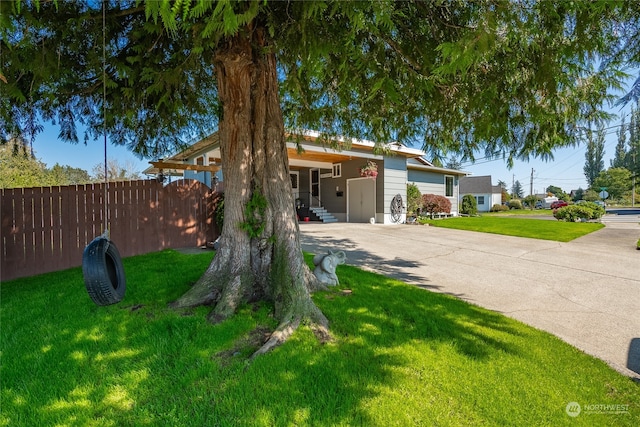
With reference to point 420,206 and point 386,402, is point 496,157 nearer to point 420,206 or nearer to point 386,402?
point 386,402

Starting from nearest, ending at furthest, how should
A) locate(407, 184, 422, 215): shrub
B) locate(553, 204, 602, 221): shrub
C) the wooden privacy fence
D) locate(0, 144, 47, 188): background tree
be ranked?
1. the wooden privacy fence
2. locate(0, 144, 47, 188): background tree
3. locate(407, 184, 422, 215): shrub
4. locate(553, 204, 602, 221): shrub

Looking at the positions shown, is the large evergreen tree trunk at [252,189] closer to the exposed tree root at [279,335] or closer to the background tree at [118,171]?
the exposed tree root at [279,335]

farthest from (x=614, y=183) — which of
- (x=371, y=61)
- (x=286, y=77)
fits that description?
(x=286, y=77)

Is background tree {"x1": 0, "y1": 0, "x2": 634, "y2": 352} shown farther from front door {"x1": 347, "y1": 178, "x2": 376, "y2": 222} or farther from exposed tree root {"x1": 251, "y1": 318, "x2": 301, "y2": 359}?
front door {"x1": 347, "y1": 178, "x2": 376, "y2": 222}

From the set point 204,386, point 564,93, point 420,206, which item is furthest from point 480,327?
point 420,206

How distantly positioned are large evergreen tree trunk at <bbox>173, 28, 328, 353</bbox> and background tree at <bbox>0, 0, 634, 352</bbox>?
0.01 m

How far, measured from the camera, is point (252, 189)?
3541mm

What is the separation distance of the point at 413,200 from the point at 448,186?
583 centimetres

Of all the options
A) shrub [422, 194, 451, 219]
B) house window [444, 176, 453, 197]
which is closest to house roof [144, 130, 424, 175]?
shrub [422, 194, 451, 219]

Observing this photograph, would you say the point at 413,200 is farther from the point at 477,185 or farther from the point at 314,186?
the point at 477,185

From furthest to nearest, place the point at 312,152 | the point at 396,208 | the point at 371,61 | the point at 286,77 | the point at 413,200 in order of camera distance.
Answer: the point at 413,200
the point at 396,208
the point at 312,152
the point at 286,77
the point at 371,61

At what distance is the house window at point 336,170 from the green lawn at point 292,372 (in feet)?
38.8

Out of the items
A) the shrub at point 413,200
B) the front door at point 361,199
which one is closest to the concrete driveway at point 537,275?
the front door at point 361,199

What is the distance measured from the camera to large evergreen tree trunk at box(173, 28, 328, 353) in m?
3.33
